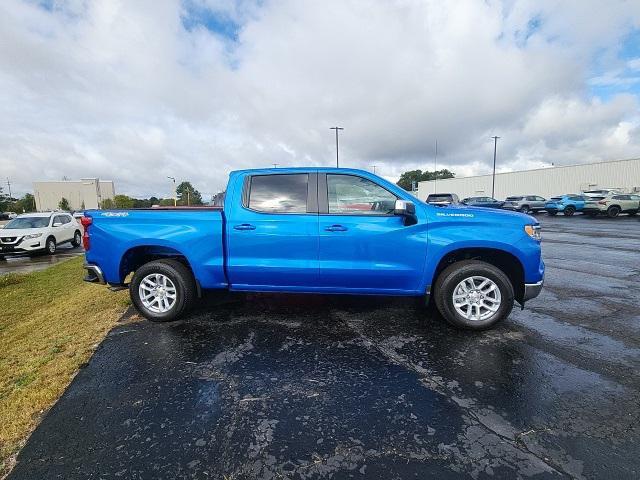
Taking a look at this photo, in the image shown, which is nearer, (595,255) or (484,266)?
(484,266)

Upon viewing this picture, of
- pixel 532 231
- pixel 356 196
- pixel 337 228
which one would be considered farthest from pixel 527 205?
pixel 337 228

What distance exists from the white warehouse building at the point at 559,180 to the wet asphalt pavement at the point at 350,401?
27845mm

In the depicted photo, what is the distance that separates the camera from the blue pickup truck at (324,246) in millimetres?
4027

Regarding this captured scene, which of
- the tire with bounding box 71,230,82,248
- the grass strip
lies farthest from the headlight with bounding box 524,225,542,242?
the tire with bounding box 71,230,82,248

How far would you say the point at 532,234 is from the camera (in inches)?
157

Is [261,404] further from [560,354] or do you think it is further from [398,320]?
[560,354]

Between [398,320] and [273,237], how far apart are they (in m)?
1.89

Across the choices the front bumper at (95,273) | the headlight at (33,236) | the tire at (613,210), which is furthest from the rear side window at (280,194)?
the tire at (613,210)

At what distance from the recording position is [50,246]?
46.2 feet

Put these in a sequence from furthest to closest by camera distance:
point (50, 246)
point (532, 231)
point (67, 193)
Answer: point (67, 193) → point (50, 246) → point (532, 231)

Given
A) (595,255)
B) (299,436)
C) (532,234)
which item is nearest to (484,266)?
(532,234)

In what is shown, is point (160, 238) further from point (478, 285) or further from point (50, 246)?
point (50, 246)

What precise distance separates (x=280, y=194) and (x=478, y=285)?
2.59m

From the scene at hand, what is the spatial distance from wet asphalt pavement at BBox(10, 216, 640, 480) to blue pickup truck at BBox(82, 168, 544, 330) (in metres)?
0.46
